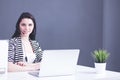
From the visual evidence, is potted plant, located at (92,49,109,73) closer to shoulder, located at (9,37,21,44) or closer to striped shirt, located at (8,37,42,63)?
striped shirt, located at (8,37,42,63)

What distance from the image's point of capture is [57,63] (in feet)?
6.06

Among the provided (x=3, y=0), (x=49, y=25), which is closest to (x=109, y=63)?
(x=49, y=25)

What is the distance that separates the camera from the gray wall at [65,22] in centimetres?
356

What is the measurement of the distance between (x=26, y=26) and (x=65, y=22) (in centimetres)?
109

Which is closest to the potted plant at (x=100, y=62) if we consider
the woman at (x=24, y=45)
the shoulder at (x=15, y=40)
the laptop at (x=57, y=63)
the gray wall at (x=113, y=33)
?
the laptop at (x=57, y=63)

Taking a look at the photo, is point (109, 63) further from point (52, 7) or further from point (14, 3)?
point (14, 3)

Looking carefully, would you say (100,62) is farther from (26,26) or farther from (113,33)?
(113,33)

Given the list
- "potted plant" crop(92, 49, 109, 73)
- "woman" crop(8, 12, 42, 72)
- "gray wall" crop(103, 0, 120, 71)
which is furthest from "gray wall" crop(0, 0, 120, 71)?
"potted plant" crop(92, 49, 109, 73)

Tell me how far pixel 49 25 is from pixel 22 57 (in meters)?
1.05

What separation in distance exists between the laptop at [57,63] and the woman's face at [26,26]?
1.31 m

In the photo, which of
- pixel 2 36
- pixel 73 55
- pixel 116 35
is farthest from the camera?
pixel 116 35

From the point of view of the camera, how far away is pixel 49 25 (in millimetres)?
3906

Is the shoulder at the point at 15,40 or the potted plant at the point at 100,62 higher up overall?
the shoulder at the point at 15,40

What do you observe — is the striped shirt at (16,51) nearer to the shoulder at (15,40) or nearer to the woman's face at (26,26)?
the shoulder at (15,40)
